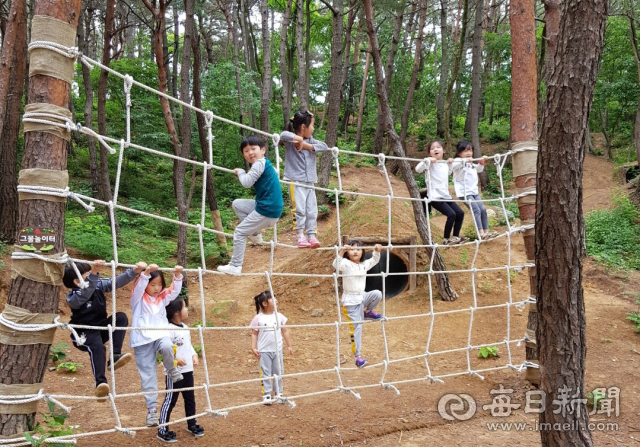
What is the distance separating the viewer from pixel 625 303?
552 centimetres

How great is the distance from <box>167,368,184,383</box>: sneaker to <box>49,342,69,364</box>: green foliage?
6.39ft

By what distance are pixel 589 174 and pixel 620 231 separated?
4.68 meters

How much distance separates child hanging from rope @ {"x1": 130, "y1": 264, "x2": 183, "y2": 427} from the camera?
2.60 metres

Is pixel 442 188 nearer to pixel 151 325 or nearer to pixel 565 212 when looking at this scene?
pixel 565 212

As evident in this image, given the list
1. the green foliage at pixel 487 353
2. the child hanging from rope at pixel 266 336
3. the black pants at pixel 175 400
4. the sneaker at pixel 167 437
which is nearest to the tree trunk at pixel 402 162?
the green foliage at pixel 487 353

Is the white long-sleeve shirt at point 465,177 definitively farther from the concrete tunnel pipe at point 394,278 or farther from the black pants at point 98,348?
the black pants at point 98,348

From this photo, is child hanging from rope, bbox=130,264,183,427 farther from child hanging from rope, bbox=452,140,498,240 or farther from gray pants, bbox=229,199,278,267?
child hanging from rope, bbox=452,140,498,240

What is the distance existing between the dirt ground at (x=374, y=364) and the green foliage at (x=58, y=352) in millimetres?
133

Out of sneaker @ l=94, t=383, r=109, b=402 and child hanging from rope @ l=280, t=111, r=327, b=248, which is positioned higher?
child hanging from rope @ l=280, t=111, r=327, b=248

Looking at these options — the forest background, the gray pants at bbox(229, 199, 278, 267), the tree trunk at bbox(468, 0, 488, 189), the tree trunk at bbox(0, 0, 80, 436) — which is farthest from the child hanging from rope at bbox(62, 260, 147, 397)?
the tree trunk at bbox(468, 0, 488, 189)

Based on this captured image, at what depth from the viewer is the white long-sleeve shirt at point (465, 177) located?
13.1 feet

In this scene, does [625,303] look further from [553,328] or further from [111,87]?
[111,87]

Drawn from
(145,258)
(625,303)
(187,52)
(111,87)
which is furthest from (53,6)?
(111,87)

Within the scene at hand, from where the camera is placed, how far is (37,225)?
85.4 inches
